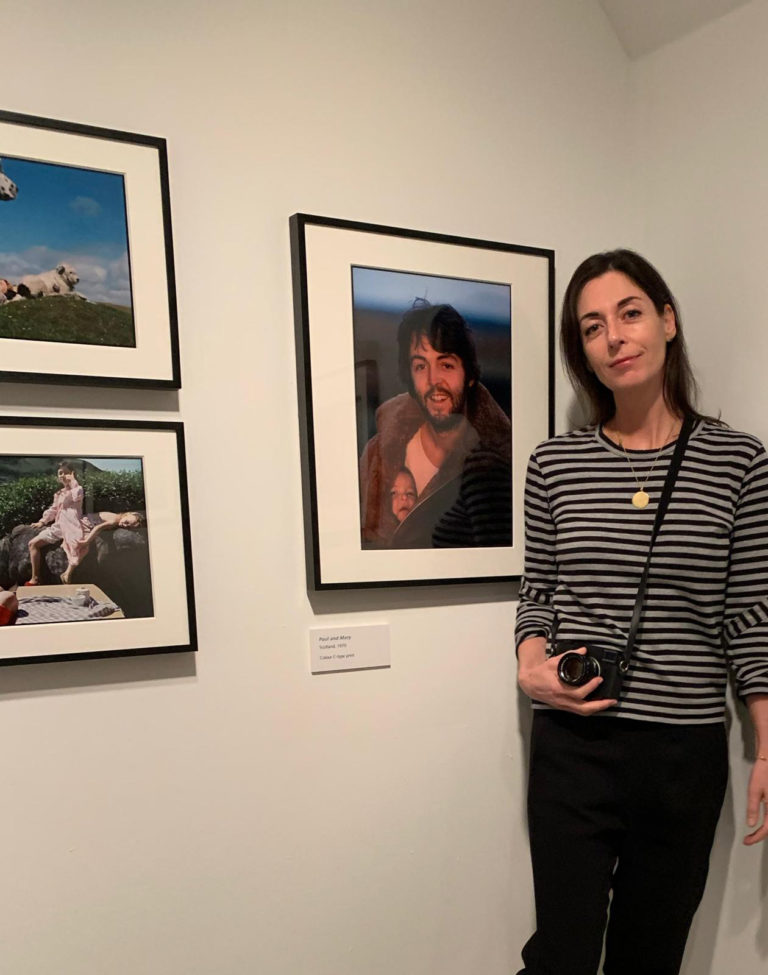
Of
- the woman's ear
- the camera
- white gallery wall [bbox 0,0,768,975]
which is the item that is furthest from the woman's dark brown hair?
the camera

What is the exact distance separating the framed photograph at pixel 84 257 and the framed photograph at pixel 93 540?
87 mm

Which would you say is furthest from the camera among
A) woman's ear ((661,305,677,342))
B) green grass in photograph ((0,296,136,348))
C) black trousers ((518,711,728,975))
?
woman's ear ((661,305,677,342))

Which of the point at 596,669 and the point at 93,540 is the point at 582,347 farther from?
the point at 93,540

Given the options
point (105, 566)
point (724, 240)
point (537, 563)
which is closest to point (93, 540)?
point (105, 566)

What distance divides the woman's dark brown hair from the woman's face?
0.7 inches

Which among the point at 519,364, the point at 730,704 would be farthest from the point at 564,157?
the point at 730,704

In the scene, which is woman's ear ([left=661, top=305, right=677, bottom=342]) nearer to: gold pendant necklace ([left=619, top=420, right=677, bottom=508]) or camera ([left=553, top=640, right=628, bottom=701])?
gold pendant necklace ([left=619, top=420, right=677, bottom=508])

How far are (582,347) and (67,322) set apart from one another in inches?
Result: 33.9

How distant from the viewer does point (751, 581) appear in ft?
4.04

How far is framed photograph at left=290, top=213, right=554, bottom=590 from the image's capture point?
1.26 metres

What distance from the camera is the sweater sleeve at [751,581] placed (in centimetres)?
122

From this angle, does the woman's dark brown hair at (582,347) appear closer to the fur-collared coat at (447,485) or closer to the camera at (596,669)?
the fur-collared coat at (447,485)

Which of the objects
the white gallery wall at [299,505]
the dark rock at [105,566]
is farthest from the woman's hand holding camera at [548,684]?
the dark rock at [105,566]

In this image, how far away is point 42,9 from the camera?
42.6 inches
